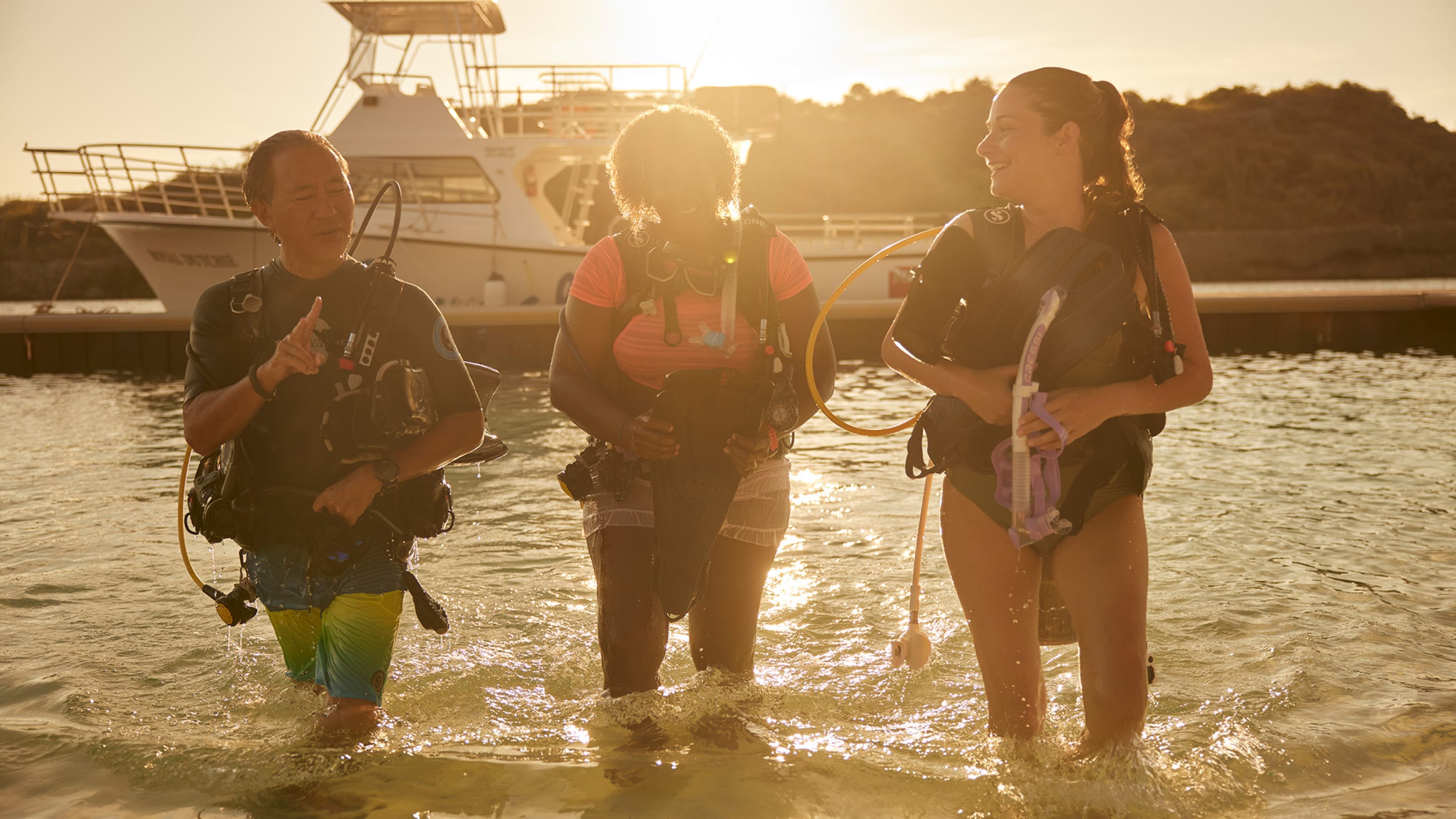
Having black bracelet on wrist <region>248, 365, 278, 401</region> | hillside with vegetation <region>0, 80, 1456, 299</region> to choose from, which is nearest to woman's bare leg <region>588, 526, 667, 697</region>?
black bracelet on wrist <region>248, 365, 278, 401</region>

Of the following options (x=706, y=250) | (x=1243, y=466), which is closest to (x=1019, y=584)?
(x=706, y=250)

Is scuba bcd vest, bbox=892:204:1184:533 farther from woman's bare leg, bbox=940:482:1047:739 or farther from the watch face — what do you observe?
the watch face

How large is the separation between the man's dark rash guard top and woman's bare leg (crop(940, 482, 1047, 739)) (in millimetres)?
1421

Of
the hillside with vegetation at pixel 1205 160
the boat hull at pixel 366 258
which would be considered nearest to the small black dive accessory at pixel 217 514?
the boat hull at pixel 366 258

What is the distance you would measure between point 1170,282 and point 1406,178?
106 m

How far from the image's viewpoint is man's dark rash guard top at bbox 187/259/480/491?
288cm

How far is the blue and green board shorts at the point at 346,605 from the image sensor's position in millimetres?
2912

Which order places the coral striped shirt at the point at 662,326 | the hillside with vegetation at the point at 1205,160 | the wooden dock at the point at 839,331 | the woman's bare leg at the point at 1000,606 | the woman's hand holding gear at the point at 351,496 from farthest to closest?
the hillside with vegetation at the point at 1205,160
the wooden dock at the point at 839,331
the coral striped shirt at the point at 662,326
the woman's hand holding gear at the point at 351,496
the woman's bare leg at the point at 1000,606

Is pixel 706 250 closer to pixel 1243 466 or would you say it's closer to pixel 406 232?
pixel 1243 466

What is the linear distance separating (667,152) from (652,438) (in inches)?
32.9

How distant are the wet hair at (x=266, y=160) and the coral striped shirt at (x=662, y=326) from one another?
729mm

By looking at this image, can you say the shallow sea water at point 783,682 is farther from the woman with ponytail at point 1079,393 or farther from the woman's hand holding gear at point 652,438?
the woman's hand holding gear at point 652,438

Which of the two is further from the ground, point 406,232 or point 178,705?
point 406,232

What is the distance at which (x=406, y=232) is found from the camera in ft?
65.9
